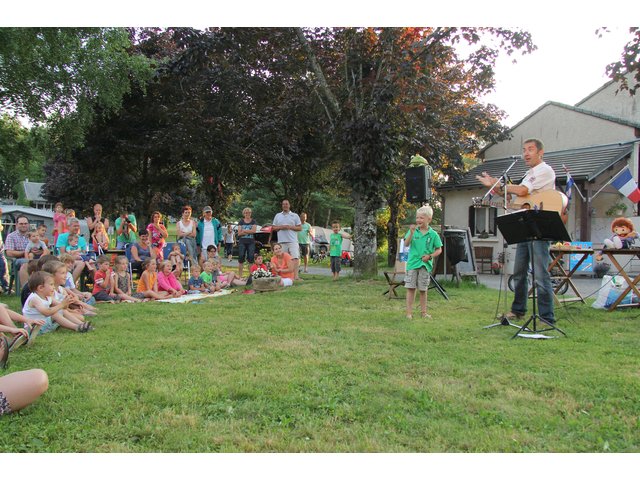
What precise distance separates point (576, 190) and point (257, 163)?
466 inches

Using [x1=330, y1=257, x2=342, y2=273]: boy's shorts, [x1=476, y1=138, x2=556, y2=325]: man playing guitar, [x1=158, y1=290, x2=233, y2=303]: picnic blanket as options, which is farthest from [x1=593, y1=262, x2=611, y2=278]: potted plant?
[x1=158, y1=290, x2=233, y2=303]: picnic blanket

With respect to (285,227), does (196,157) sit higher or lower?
higher

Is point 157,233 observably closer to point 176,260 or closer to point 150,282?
point 176,260

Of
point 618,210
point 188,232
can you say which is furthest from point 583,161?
point 188,232

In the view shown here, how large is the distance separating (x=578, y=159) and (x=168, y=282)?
46.4 ft

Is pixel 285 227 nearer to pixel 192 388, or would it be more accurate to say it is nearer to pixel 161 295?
pixel 161 295

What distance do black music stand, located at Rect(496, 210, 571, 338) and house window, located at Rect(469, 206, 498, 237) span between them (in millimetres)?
13625

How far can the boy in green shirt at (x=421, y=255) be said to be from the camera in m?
7.09

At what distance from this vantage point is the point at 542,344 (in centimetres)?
525

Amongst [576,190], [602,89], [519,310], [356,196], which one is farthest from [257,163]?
[519,310]

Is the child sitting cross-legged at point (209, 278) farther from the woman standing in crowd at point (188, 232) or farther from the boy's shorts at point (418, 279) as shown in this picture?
the boy's shorts at point (418, 279)

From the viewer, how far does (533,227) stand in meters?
5.77

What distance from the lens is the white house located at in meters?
16.2

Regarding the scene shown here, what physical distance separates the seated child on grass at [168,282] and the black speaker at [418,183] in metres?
4.96
